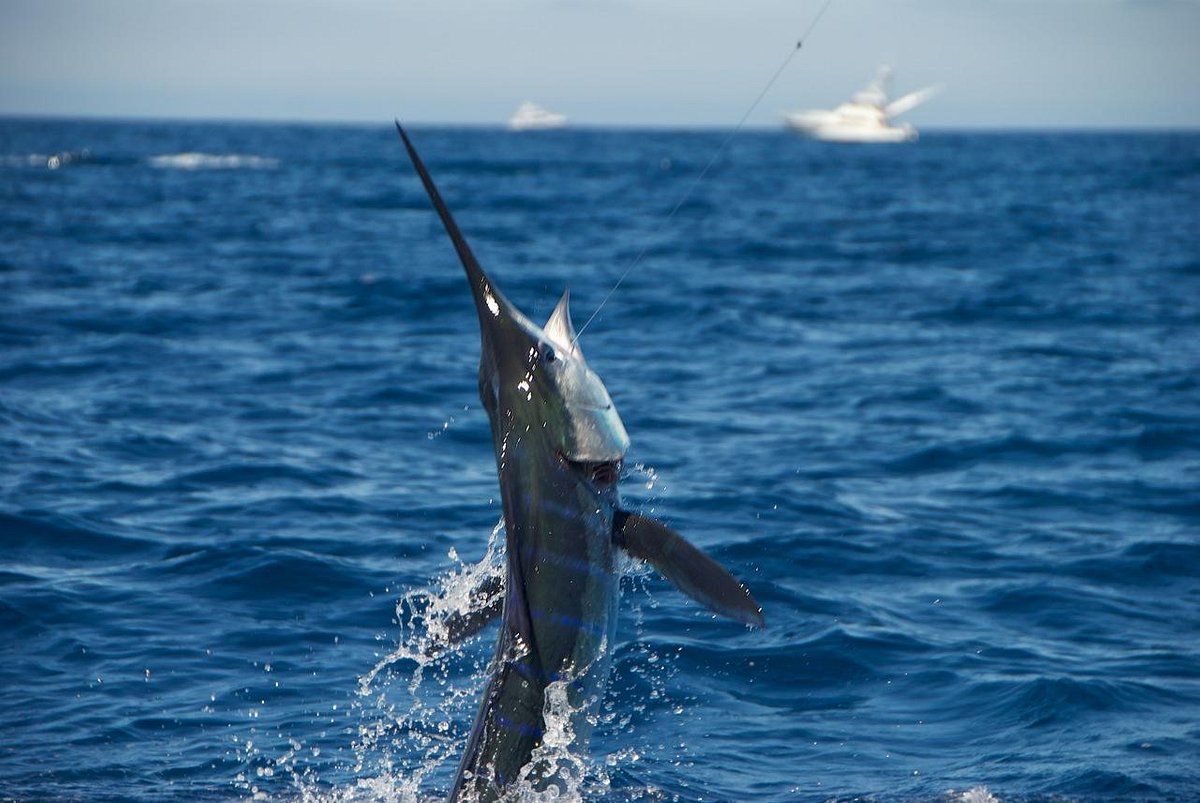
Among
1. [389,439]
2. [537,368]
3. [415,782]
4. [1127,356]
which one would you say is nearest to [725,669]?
[415,782]

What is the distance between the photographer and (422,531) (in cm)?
934

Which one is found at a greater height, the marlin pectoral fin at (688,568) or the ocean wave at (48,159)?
the marlin pectoral fin at (688,568)

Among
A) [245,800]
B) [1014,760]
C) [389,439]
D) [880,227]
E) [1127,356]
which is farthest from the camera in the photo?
[880,227]

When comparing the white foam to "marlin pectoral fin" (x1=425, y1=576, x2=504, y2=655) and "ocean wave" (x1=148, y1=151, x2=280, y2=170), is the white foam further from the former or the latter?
"ocean wave" (x1=148, y1=151, x2=280, y2=170)

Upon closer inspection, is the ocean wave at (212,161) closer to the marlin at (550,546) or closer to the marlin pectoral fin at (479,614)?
the marlin pectoral fin at (479,614)

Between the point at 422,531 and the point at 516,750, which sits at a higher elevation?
the point at 516,750

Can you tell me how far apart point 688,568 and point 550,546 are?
459 millimetres

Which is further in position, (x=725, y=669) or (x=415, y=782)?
(x=725, y=669)

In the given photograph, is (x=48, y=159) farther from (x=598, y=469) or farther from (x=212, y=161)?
(x=598, y=469)

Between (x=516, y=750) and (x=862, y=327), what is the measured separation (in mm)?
14417

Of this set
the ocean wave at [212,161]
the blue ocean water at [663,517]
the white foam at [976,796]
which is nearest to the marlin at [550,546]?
the blue ocean water at [663,517]

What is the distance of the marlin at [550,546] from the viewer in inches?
168

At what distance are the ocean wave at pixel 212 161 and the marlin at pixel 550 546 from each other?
57.4 meters

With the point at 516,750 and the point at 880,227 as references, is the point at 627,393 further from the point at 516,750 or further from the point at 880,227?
the point at 880,227
